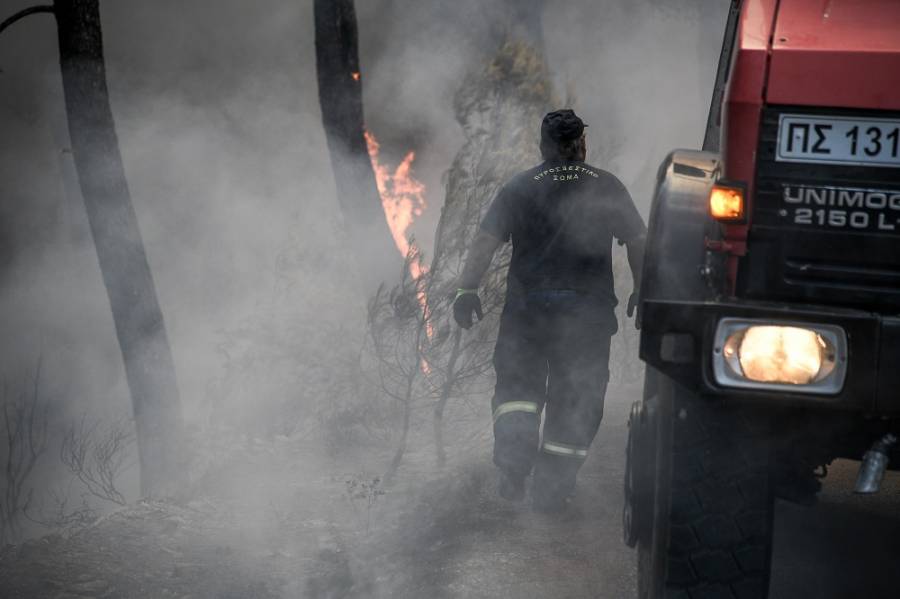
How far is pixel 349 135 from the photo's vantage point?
30.8ft

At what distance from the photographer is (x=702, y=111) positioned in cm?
1448

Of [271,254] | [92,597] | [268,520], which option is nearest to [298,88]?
[271,254]

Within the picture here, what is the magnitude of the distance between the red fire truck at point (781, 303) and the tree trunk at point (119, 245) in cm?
644

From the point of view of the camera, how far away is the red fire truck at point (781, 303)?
2.47 meters

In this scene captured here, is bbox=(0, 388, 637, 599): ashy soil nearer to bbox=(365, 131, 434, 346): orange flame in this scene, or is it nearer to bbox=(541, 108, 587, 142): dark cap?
bbox=(541, 108, 587, 142): dark cap

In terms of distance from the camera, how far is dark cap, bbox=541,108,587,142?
4.54m

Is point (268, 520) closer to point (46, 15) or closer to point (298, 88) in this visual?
point (298, 88)

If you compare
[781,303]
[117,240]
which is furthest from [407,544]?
[117,240]

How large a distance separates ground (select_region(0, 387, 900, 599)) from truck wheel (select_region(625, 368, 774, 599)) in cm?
99

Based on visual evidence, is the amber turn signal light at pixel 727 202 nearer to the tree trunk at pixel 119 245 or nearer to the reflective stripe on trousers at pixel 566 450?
the reflective stripe on trousers at pixel 566 450

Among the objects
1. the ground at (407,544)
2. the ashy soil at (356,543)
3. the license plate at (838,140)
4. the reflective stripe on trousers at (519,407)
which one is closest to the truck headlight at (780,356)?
the license plate at (838,140)

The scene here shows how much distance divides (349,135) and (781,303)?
726 cm

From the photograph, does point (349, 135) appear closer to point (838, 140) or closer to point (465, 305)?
point (465, 305)

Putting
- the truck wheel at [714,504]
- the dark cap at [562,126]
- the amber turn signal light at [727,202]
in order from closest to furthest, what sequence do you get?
the amber turn signal light at [727,202] < the truck wheel at [714,504] < the dark cap at [562,126]
